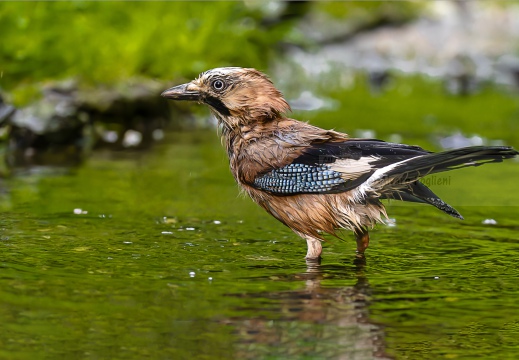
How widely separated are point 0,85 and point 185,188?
112 inches

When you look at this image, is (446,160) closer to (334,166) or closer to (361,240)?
(334,166)

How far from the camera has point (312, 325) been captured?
448 cm

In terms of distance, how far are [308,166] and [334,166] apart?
17 cm

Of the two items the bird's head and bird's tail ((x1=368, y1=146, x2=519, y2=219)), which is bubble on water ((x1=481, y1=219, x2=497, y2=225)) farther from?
the bird's head

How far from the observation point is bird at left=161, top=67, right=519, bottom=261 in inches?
231

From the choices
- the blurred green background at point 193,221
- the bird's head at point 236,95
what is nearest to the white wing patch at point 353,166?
the blurred green background at point 193,221

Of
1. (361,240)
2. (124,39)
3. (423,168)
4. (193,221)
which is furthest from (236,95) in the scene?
(124,39)

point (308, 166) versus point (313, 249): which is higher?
point (308, 166)

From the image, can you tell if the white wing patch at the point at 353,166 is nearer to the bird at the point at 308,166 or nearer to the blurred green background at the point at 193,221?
the bird at the point at 308,166

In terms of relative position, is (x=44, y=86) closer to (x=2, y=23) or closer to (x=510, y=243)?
(x=2, y=23)

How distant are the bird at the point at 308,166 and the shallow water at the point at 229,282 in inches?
11.0

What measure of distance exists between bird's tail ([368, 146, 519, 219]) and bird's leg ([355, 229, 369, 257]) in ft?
0.88

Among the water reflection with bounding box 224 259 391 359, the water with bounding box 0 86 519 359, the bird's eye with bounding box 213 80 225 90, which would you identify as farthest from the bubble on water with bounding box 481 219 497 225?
the bird's eye with bounding box 213 80 225 90

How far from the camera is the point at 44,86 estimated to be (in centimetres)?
1085
